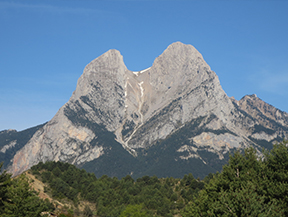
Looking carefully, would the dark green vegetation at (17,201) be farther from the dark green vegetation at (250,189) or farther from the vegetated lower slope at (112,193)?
the vegetated lower slope at (112,193)

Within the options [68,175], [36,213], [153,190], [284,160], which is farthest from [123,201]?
[284,160]

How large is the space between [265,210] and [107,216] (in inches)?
3740

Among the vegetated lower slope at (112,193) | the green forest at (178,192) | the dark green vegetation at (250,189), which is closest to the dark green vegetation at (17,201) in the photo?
the green forest at (178,192)

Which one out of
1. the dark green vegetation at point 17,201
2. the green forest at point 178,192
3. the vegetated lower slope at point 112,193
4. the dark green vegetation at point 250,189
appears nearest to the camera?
the dark green vegetation at point 250,189

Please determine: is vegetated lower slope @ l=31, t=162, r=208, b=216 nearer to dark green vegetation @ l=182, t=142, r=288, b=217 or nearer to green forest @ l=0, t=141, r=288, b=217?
green forest @ l=0, t=141, r=288, b=217

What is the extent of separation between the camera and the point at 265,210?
51.5 meters

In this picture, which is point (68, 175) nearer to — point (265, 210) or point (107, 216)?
point (107, 216)

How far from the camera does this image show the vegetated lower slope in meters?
151

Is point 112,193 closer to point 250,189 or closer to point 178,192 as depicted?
point 178,192

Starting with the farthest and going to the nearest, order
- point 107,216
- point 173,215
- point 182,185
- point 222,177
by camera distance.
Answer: point 182,185
point 173,215
point 107,216
point 222,177

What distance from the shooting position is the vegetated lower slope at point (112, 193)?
151 m

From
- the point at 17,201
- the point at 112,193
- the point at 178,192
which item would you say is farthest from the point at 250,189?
the point at 178,192

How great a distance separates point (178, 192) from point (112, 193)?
3412 cm

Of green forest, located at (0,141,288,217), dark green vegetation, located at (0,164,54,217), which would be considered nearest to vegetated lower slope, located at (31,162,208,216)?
green forest, located at (0,141,288,217)
